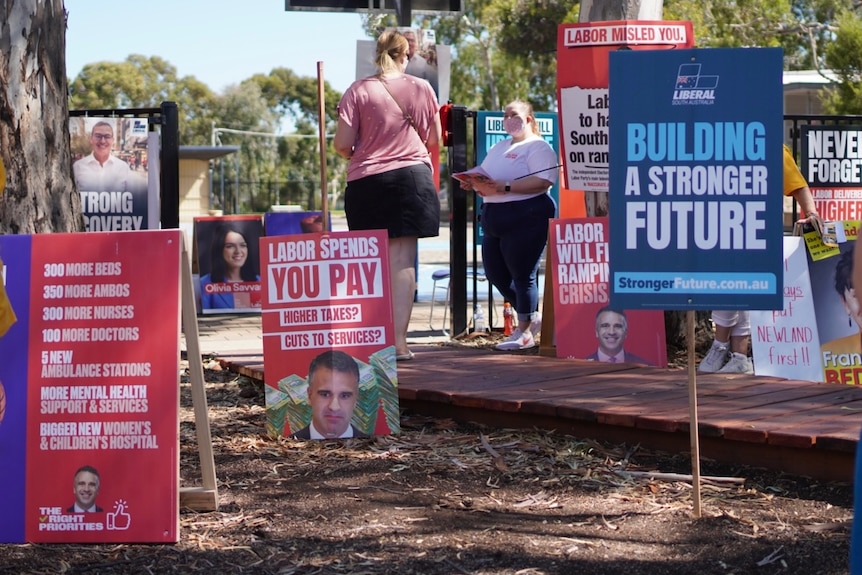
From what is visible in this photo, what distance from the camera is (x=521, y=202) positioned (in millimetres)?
8188

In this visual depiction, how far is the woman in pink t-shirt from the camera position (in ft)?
21.8

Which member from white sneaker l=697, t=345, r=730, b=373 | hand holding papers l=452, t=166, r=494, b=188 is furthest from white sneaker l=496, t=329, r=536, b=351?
white sneaker l=697, t=345, r=730, b=373

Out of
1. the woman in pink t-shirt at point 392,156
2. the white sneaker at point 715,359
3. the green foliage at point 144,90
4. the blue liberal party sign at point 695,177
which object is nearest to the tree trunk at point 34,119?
the woman in pink t-shirt at point 392,156

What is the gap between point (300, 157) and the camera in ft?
237

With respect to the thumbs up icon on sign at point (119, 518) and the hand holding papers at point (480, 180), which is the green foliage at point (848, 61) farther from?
the thumbs up icon on sign at point (119, 518)

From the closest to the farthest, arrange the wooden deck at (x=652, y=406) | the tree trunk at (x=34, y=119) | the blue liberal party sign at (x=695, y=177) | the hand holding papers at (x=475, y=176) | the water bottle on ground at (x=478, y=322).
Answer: the blue liberal party sign at (x=695, y=177), the wooden deck at (x=652, y=406), the tree trunk at (x=34, y=119), the hand holding papers at (x=475, y=176), the water bottle on ground at (x=478, y=322)

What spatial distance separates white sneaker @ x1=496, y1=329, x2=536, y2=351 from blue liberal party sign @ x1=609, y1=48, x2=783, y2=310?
13.3 feet

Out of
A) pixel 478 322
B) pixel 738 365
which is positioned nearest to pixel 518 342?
pixel 478 322

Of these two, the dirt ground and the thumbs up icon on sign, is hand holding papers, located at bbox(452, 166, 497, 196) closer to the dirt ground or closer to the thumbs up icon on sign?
the dirt ground

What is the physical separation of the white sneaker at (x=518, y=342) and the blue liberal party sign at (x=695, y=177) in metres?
4.05

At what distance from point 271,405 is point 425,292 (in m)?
10.2

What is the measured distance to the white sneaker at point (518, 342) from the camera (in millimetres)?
8336

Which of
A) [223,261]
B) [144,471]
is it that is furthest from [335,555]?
[223,261]

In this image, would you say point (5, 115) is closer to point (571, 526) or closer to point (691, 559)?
point (571, 526)
